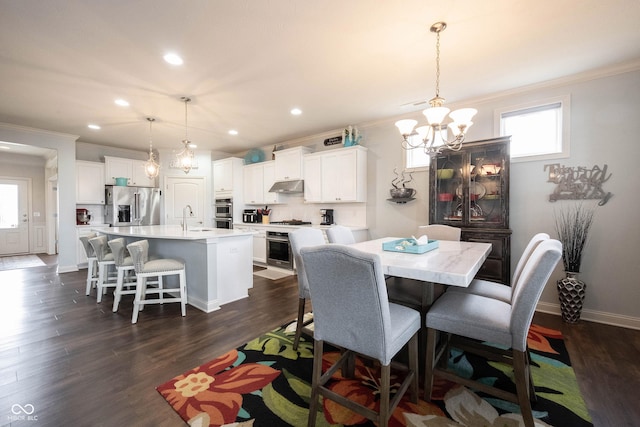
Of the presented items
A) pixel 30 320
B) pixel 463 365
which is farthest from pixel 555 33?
pixel 30 320

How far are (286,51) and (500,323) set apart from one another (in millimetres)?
2710

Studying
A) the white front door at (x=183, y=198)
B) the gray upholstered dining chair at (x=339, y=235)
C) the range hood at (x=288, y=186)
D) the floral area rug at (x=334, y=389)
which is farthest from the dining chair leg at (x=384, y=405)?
the white front door at (x=183, y=198)

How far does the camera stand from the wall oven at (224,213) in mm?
6367

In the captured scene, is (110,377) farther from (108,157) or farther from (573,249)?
(108,157)

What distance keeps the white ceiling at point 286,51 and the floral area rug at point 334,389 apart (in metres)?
2.68

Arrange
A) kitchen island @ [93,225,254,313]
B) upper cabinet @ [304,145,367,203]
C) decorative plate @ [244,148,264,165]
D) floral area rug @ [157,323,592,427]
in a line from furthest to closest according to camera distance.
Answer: decorative plate @ [244,148,264,165] → upper cabinet @ [304,145,367,203] → kitchen island @ [93,225,254,313] → floral area rug @ [157,323,592,427]

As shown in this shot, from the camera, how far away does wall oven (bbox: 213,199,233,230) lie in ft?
20.9

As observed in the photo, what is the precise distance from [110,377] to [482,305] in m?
2.65

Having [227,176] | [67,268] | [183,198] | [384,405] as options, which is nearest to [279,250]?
[227,176]

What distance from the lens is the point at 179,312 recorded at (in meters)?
3.15

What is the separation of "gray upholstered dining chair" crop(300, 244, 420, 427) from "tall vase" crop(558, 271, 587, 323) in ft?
7.97

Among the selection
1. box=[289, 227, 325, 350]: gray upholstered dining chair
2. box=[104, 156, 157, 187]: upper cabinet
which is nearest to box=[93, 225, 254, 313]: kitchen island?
box=[289, 227, 325, 350]: gray upholstered dining chair

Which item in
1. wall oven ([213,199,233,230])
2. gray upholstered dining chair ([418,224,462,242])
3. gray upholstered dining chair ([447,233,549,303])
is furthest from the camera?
Result: wall oven ([213,199,233,230])

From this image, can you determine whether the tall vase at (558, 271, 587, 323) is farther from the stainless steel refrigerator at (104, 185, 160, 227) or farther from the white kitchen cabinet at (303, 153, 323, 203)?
the stainless steel refrigerator at (104, 185, 160, 227)
